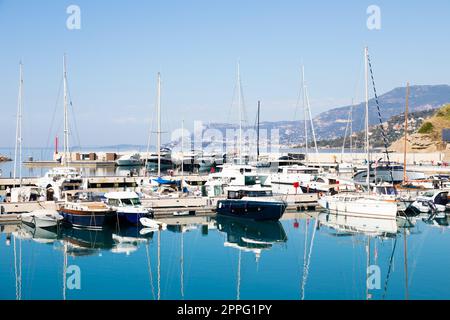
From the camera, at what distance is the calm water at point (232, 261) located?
21750 millimetres

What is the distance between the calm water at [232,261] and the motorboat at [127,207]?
0.73m

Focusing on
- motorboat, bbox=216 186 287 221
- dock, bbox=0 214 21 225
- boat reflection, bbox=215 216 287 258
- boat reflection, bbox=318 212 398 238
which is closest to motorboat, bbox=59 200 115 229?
dock, bbox=0 214 21 225

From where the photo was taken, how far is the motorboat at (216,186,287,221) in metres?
36.6

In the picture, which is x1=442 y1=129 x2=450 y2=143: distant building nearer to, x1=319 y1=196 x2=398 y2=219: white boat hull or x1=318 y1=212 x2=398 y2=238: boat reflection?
x1=319 y1=196 x2=398 y2=219: white boat hull

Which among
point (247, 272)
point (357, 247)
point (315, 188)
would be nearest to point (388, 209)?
point (357, 247)

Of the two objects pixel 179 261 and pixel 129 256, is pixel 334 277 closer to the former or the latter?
pixel 179 261

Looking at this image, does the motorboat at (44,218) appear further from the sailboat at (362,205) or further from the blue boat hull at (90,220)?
the sailboat at (362,205)

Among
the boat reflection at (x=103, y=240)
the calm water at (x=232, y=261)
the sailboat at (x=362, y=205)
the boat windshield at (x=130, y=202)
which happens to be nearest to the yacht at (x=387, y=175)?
the sailboat at (x=362, y=205)

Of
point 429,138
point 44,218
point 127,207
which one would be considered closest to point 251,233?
point 127,207
